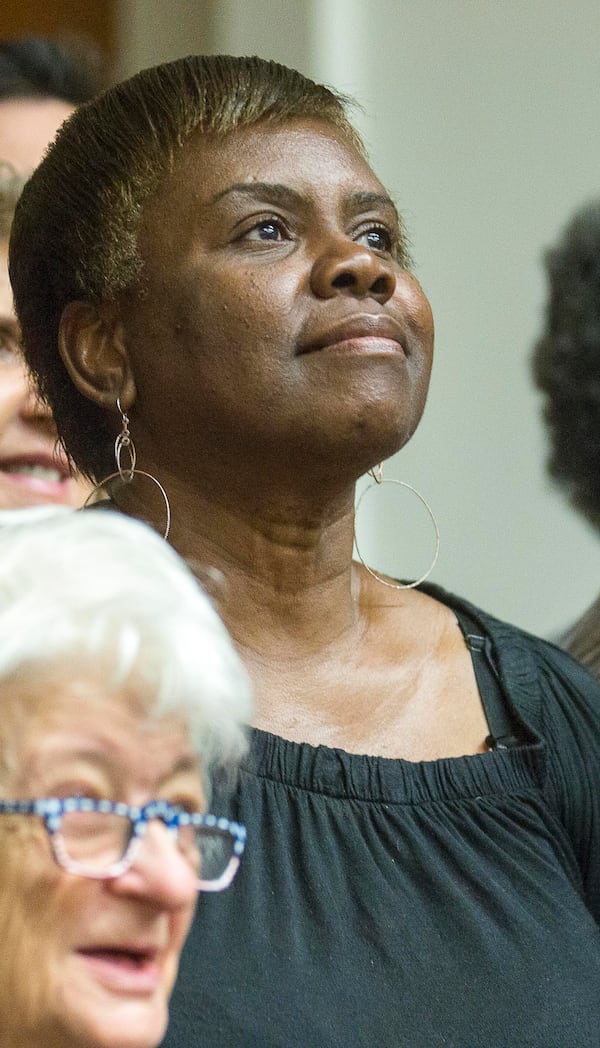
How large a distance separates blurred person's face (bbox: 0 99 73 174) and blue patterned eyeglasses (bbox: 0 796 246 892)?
1451 mm

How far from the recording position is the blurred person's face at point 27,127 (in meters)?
2.25

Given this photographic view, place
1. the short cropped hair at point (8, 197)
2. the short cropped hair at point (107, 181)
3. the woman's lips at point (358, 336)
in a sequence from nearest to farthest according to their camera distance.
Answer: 1. the woman's lips at point (358, 336)
2. the short cropped hair at point (107, 181)
3. the short cropped hair at point (8, 197)

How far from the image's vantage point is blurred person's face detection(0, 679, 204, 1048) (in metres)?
0.88

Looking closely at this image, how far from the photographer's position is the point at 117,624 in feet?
3.03

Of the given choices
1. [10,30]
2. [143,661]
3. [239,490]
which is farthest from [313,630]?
[10,30]

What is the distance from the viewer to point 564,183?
2.90 m

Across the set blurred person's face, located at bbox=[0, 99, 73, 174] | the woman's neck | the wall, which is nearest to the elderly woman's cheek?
the woman's neck

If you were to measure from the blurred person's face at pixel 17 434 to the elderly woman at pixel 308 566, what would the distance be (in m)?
0.41

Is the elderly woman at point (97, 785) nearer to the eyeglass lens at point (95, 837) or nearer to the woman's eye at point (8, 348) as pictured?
the eyeglass lens at point (95, 837)

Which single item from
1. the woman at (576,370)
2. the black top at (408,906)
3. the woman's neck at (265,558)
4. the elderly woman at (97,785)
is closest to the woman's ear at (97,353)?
the woman's neck at (265,558)

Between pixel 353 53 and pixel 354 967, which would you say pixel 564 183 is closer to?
pixel 353 53

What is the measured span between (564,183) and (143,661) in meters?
2.18

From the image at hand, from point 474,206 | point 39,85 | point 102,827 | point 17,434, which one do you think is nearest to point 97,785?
point 102,827

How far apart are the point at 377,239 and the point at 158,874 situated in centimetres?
88
